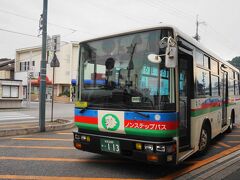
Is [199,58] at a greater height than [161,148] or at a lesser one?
greater

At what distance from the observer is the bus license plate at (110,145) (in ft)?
18.9

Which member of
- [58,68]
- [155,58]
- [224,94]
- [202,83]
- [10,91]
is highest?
[58,68]

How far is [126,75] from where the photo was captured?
5684 millimetres

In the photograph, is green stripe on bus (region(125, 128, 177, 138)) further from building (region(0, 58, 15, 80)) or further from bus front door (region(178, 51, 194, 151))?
building (region(0, 58, 15, 80))

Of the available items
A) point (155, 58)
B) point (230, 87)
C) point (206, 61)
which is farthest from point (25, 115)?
point (155, 58)

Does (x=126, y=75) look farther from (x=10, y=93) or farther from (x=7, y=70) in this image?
(x=7, y=70)

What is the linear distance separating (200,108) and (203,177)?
1693mm

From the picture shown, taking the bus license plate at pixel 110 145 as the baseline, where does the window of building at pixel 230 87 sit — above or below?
above

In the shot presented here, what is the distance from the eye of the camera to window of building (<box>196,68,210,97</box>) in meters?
6.82

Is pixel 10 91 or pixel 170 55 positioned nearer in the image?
pixel 170 55

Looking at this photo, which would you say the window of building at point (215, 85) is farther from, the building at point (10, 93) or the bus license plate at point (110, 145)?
the building at point (10, 93)

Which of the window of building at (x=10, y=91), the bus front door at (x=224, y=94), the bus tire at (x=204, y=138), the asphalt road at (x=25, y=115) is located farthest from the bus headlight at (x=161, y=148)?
the window of building at (x=10, y=91)

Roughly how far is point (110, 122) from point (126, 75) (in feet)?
3.18

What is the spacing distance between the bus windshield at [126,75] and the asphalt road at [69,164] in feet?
4.49
